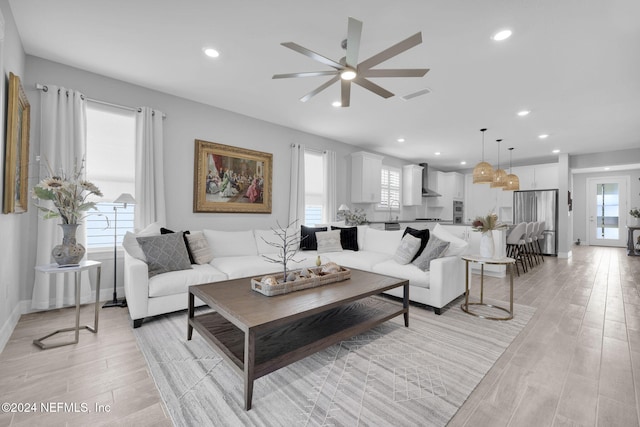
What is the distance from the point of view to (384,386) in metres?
1.83

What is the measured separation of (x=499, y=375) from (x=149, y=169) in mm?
4179

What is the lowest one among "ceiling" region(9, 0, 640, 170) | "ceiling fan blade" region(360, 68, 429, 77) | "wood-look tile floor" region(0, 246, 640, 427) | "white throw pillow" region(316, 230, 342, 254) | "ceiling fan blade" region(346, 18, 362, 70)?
"wood-look tile floor" region(0, 246, 640, 427)

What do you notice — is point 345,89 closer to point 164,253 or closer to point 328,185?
point 164,253

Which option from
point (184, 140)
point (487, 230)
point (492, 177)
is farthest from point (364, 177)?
point (184, 140)

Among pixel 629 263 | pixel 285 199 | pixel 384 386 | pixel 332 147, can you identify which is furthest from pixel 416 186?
pixel 384 386

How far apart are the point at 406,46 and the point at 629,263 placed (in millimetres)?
7929

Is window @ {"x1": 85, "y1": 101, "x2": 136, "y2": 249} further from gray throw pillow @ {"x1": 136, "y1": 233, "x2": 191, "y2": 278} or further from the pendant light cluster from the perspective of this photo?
Answer: the pendant light cluster

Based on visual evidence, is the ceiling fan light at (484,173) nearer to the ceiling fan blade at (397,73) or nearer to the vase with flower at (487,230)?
the vase with flower at (487,230)

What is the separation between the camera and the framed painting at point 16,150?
2309 mm

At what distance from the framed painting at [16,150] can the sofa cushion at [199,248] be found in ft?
4.94

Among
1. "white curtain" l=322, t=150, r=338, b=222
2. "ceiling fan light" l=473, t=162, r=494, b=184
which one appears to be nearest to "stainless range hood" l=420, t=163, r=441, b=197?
"ceiling fan light" l=473, t=162, r=494, b=184

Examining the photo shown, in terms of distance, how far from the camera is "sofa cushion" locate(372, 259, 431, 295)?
323cm

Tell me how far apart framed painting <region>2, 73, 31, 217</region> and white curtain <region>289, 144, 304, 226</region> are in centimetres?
341

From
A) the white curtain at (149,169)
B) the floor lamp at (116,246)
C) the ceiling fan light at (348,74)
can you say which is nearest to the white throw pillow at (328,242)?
the white curtain at (149,169)
